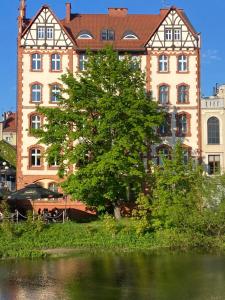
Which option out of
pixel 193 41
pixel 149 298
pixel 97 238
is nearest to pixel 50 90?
pixel 193 41

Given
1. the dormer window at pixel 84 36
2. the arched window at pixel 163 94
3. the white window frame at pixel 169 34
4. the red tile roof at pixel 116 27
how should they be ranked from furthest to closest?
the dormer window at pixel 84 36 < the red tile roof at pixel 116 27 < the white window frame at pixel 169 34 < the arched window at pixel 163 94

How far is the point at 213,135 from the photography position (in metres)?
51.0

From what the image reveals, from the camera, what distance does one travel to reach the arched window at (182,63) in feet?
170

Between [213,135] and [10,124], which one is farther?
[10,124]

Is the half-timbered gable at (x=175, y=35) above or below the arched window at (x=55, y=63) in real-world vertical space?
above

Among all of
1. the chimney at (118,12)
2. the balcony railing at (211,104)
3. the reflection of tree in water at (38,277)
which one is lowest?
the reflection of tree in water at (38,277)

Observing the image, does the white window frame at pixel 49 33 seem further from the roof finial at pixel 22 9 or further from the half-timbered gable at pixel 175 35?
the half-timbered gable at pixel 175 35

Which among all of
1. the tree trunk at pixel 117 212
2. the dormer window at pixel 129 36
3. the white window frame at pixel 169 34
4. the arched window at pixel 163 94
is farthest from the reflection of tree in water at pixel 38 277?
the dormer window at pixel 129 36

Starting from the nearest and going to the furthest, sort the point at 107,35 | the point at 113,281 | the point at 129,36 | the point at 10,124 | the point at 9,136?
the point at 113,281 → the point at 129,36 → the point at 107,35 → the point at 9,136 → the point at 10,124

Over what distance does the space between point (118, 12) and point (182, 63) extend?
994 centimetres

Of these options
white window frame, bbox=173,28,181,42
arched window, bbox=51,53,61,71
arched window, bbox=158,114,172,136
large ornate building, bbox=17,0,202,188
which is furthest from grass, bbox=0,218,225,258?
white window frame, bbox=173,28,181,42

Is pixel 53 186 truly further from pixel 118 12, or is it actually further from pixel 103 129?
pixel 118 12

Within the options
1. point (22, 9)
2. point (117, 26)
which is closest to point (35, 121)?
point (22, 9)

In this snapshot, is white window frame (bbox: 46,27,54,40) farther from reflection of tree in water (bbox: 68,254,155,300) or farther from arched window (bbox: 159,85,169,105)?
reflection of tree in water (bbox: 68,254,155,300)
